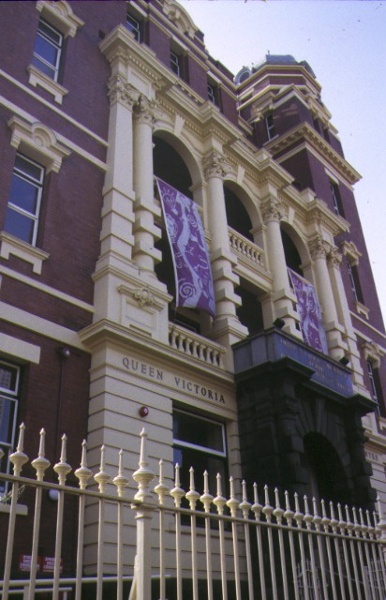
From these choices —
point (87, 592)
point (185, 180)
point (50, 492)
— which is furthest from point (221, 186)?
point (87, 592)

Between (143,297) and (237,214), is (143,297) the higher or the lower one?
the lower one

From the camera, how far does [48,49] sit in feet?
52.1

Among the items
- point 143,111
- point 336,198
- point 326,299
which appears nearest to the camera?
point 143,111

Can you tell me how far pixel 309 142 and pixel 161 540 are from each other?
24.9 meters

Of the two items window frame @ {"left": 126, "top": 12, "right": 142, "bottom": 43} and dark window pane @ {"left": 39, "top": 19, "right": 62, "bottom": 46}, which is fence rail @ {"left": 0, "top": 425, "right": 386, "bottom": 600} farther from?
window frame @ {"left": 126, "top": 12, "right": 142, "bottom": 43}

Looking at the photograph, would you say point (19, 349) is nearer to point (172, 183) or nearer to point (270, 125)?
point (172, 183)

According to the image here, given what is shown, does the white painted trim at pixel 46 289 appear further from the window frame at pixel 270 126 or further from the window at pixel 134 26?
the window frame at pixel 270 126

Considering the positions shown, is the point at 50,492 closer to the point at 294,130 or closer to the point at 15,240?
the point at 15,240

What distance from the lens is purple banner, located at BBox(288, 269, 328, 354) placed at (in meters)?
19.4

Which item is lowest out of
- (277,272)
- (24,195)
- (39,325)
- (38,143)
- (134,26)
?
(39,325)

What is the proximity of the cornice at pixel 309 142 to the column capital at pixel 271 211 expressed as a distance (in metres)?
7.63

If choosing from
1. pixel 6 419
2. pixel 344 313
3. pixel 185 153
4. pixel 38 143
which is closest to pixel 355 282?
pixel 344 313

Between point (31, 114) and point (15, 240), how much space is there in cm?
367

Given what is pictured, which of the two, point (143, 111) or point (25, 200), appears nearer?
point (25, 200)
